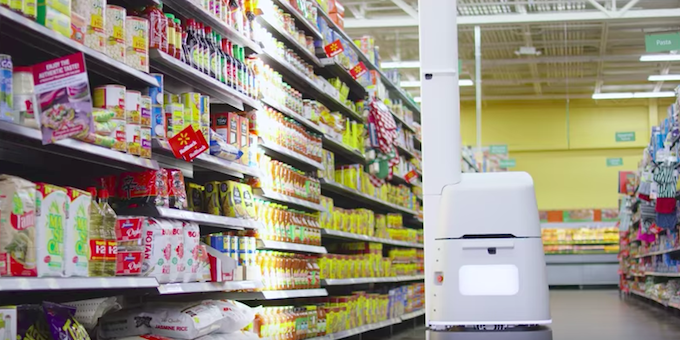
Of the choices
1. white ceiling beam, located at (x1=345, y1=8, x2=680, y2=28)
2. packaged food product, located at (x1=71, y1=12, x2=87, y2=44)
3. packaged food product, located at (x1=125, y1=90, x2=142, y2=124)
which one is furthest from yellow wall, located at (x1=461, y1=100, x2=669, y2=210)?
packaged food product, located at (x1=71, y1=12, x2=87, y2=44)

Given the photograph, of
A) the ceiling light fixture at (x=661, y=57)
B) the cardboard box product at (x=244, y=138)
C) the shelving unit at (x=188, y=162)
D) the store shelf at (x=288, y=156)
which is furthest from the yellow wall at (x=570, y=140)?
the cardboard box product at (x=244, y=138)

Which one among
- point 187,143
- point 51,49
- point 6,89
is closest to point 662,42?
point 187,143

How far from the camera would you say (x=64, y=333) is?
2893 mm

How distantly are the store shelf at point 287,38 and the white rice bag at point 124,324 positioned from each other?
7.67ft

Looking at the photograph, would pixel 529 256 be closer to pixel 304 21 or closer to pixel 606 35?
pixel 304 21

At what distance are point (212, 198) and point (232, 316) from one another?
651 mm

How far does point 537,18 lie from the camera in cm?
1582

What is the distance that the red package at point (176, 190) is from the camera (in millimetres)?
3787

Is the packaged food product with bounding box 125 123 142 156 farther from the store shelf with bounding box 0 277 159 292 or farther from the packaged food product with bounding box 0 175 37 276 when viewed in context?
the packaged food product with bounding box 0 175 37 276

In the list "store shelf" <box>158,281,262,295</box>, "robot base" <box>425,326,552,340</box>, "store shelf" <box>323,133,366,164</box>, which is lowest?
"robot base" <box>425,326,552,340</box>

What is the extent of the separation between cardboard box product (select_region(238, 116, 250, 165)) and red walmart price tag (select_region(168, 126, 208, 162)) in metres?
0.86

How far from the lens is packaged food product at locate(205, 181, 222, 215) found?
14.5 feet

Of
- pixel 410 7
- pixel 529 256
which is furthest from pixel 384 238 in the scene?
pixel 410 7

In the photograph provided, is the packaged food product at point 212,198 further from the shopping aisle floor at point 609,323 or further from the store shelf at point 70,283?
the shopping aisle floor at point 609,323
